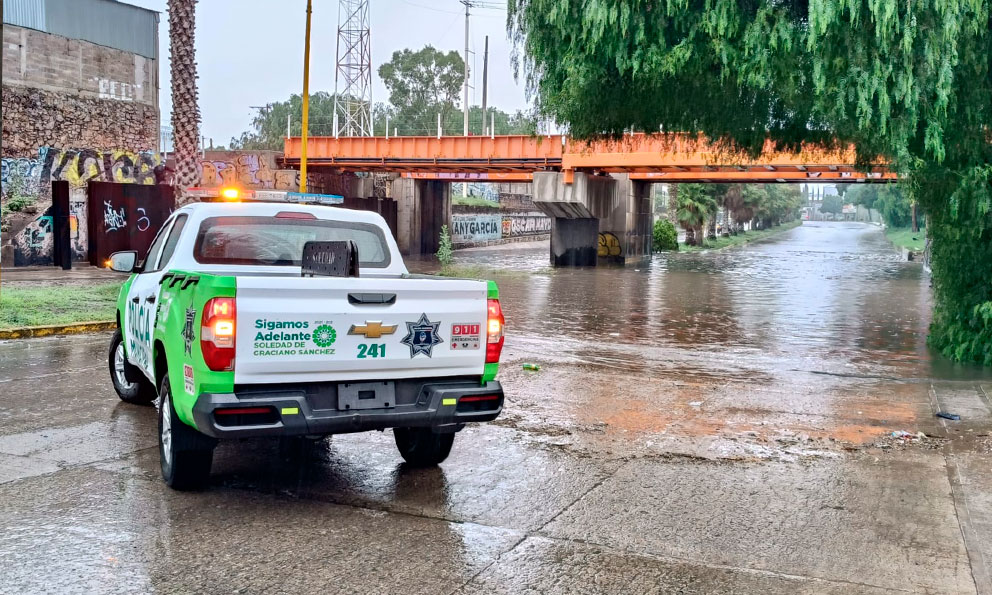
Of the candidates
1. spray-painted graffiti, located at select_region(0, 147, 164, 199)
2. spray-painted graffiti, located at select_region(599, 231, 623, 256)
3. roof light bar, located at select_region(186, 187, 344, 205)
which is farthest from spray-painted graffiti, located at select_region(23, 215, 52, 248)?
spray-painted graffiti, located at select_region(599, 231, 623, 256)

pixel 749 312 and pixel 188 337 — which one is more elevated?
pixel 188 337

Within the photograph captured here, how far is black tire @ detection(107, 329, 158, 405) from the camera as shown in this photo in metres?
8.77

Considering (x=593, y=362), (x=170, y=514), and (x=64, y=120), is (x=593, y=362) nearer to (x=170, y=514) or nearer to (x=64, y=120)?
(x=170, y=514)

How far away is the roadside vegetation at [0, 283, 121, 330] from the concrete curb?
16 cm

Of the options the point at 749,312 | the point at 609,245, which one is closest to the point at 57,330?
the point at 749,312

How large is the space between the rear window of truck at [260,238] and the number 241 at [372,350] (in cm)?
176

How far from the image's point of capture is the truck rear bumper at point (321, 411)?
5.46m

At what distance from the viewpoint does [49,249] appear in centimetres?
2764

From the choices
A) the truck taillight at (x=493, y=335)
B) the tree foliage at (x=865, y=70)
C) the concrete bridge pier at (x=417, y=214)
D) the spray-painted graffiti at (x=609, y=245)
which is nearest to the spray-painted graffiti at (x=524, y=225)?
the concrete bridge pier at (x=417, y=214)

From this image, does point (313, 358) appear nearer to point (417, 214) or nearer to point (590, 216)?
point (590, 216)

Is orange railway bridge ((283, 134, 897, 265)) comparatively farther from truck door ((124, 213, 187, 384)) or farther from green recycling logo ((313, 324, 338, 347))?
green recycling logo ((313, 324, 338, 347))

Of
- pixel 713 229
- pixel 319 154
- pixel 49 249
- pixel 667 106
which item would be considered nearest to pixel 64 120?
pixel 49 249

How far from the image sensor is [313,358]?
566 centimetres

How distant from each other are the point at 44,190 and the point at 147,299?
23.1 meters
